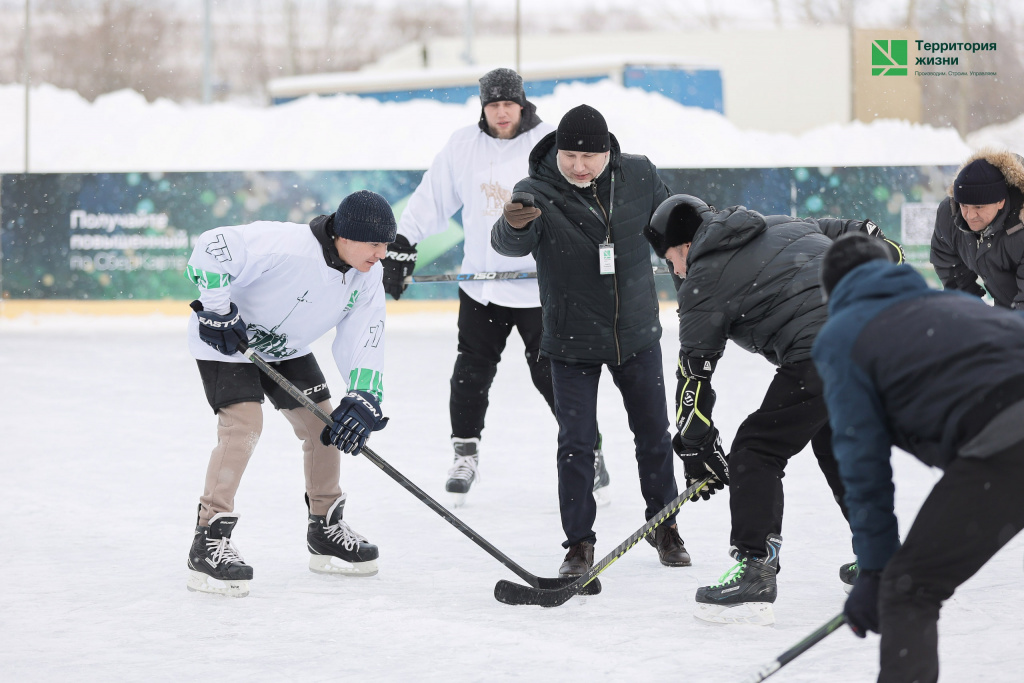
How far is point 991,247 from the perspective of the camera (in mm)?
3645

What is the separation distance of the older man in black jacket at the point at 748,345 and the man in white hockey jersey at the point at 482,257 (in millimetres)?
1326

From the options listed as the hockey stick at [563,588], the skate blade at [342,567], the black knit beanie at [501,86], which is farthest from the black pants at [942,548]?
the black knit beanie at [501,86]

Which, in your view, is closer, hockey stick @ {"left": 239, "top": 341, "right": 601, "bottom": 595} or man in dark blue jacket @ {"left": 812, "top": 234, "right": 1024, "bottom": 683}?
man in dark blue jacket @ {"left": 812, "top": 234, "right": 1024, "bottom": 683}

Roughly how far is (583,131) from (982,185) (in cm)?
138

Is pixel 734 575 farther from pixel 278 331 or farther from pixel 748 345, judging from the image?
pixel 278 331

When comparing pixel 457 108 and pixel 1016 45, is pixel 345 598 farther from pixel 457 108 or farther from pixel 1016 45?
pixel 1016 45

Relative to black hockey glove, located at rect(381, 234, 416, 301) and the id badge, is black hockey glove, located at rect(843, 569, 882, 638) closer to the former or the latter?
the id badge

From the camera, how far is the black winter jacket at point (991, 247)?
3508 millimetres

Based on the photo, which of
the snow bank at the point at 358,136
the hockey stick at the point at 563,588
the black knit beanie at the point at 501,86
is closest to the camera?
the hockey stick at the point at 563,588

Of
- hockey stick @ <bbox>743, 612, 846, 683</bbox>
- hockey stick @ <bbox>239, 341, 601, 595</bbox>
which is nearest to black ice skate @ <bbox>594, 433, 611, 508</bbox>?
hockey stick @ <bbox>239, 341, 601, 595</bbox>

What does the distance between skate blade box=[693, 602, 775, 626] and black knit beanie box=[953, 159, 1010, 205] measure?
1583 millimetres

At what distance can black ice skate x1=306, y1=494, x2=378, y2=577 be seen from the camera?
322 centimetres

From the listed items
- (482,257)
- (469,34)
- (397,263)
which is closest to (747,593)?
(482,257)

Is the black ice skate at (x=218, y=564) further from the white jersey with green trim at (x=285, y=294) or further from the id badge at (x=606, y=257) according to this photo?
the id badge at (x=606, y=257)
